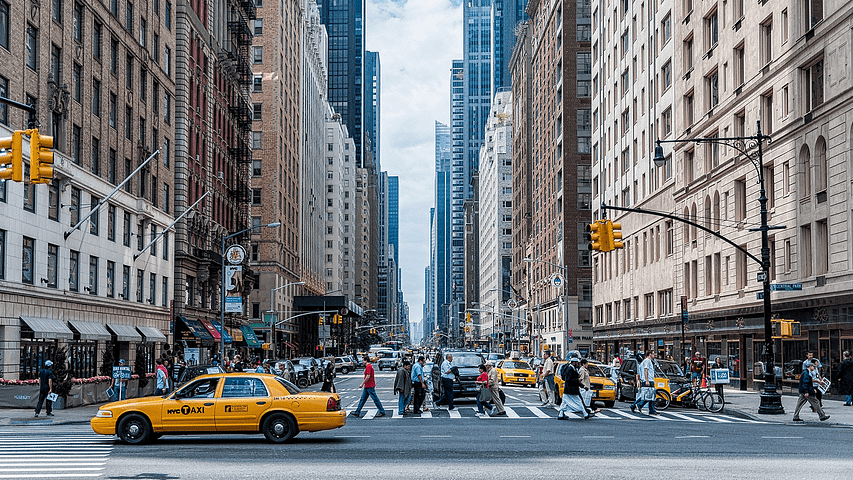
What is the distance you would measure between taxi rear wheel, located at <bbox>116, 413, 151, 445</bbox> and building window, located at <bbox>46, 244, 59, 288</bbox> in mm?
20713

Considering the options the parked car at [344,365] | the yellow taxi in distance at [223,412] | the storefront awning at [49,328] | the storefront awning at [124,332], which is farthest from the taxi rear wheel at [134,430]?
the parked car at [344,365]

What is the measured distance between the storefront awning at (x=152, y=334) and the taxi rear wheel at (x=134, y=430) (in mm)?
32223

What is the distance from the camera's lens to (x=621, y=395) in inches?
1470

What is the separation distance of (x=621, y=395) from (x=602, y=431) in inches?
580

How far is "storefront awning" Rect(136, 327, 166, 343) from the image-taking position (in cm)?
5132

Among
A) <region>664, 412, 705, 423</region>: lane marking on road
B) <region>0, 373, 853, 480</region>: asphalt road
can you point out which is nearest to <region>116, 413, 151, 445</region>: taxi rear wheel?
<region>0, 373, 853, 480</region>: asphalt road

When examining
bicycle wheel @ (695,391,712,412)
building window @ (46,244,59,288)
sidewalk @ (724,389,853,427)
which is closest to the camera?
sidewalk @ (724,389,853,427)

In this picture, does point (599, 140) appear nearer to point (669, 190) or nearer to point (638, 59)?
point (638, 59)

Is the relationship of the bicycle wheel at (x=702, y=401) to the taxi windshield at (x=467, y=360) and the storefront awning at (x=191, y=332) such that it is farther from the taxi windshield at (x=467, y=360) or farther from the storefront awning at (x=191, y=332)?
the storefront awning at (x=191, y=332)

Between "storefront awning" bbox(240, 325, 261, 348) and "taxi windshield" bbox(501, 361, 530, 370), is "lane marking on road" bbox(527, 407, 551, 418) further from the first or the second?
"storefront awning" bbox(240, 325, 261, 348)

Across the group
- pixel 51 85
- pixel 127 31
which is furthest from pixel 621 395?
pixel 127 31

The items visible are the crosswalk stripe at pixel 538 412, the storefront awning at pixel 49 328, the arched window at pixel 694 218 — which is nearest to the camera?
the crosswalk stripe at pixel 538 412

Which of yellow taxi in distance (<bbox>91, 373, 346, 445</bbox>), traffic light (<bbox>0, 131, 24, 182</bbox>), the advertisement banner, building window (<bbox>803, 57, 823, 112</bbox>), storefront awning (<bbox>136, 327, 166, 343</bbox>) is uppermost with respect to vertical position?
building window (<bbox>803, 57, 823, 112</bbox>)

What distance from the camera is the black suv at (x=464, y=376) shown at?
3431 centimetres
